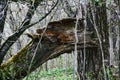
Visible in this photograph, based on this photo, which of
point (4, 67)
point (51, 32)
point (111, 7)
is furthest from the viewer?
point (4, 67)

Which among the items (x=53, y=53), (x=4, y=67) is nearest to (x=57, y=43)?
(x=53, y=53)

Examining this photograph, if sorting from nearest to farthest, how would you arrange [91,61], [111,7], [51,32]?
[111,7]
[91,61]
[51,32]

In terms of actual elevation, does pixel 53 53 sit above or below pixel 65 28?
below

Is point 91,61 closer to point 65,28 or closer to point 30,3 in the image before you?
point 65,28

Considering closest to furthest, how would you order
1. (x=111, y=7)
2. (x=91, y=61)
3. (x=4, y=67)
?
(x=111, y=7)
(x=91, y=61)
(x=4, y=67)

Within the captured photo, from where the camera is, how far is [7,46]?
5012 millimetres

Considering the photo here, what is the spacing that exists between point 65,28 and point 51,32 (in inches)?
8.0

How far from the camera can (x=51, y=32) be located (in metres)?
Answer: 4.76

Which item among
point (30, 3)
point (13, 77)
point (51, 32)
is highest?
point (30, 3)

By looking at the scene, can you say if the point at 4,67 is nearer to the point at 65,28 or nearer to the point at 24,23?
the point at 24,23

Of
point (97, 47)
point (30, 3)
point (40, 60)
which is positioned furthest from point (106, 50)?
point (30, 3)

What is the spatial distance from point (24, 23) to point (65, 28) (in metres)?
0.60

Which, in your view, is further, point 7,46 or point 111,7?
point 7,46

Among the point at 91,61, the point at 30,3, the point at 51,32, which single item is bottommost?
the point at 91,61
